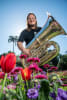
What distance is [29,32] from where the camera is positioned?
315 centimetres

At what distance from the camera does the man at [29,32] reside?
3.08 m

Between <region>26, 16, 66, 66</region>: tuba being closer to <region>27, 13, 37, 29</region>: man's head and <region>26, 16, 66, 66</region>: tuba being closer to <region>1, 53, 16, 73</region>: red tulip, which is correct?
<region>27, 13, 37, 29</region>: man's head

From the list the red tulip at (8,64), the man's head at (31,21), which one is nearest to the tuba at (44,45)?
the man's head at (31,21)

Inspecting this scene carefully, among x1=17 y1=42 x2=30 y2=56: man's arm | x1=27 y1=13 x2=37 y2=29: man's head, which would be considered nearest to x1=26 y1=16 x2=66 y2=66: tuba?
x1=17 y1=42 x2=30 y2=56: man's arm

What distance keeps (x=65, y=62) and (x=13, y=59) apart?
15.5 feet

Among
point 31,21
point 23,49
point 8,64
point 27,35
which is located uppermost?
point 31,21

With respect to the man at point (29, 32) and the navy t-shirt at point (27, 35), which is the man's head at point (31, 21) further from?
the navy t-shirt at point (27, 35)

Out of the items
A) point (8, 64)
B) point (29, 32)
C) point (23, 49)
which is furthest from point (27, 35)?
point (8, 64)

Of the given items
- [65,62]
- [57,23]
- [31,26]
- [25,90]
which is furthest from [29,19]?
[25,90]

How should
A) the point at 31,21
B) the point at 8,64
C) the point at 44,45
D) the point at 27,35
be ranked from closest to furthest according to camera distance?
1. the point at 8,64
2. the point at 44,45
3. the point at 27,35
4. the point at 31,21

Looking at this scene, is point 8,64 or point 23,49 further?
point 23,49

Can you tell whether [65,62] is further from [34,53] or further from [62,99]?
[62,99]

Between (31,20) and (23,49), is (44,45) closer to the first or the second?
(23,49)

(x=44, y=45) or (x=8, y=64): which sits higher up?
(x=44, y=45)
